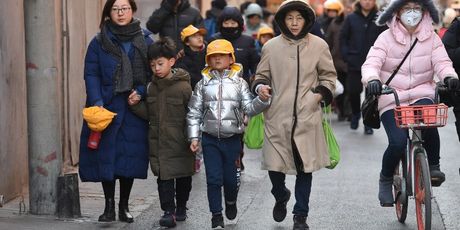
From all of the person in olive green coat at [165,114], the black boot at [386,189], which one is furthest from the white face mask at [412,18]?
the person in olive green coat at [165,114]

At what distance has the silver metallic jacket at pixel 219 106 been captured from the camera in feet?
29.4

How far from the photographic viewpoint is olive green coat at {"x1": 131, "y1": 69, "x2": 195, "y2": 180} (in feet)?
29.7

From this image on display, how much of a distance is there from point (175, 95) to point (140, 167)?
630 mm

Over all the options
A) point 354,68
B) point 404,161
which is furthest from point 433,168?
point 354,68

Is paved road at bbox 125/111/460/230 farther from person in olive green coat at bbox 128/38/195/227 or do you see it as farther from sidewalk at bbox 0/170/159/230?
person in olive green coat at bbox 128/38/195/227

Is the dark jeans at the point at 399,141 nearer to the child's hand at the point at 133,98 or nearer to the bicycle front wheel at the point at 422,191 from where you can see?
the bicycle front wheel at the point at 422,191

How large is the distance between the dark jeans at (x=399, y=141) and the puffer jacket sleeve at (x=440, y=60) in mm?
246

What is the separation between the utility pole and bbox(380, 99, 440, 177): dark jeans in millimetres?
2620

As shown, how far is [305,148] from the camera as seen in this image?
879 cm

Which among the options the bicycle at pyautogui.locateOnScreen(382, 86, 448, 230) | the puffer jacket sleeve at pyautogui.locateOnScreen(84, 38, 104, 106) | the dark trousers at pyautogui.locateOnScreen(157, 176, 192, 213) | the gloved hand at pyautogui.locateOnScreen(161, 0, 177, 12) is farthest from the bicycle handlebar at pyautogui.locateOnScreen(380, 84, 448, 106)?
the gloved hand at pyautogui.locateOnScreen(161, 0, 177, 12)

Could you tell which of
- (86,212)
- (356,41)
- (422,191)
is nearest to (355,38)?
(356,41)

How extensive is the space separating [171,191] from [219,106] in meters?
0.80

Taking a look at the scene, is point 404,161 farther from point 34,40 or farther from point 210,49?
point 34,40

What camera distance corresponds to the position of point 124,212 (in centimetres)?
943
